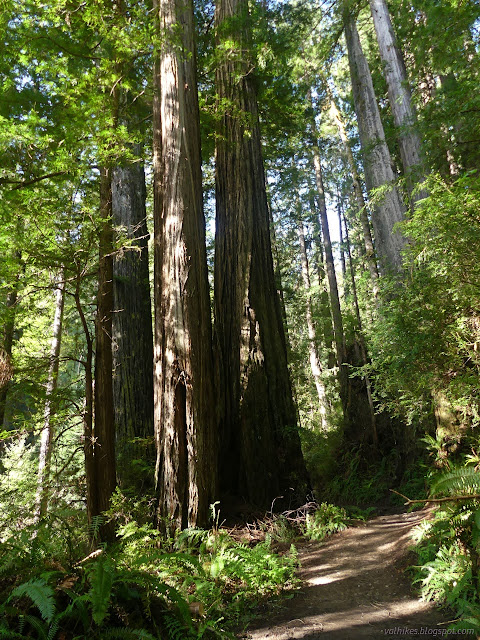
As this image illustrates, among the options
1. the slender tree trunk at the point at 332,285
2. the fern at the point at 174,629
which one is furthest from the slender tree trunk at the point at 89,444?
the slender tree trunk at the point at 332,285

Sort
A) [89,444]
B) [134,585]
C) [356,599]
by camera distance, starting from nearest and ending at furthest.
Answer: [134,585] → [356,599] → [89,444]

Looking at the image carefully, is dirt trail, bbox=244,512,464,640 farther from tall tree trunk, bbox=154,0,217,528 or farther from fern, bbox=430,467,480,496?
tall tree trunk, bbox=154,0,217,528

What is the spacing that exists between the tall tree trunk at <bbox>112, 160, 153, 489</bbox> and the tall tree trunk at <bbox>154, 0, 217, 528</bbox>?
5.70ft

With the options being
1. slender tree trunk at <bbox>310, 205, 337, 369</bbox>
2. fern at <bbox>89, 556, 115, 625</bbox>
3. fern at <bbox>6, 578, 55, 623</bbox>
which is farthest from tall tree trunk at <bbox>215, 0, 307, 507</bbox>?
slender tree trunk at <bbox>310, 205, 337, 369</bbox>

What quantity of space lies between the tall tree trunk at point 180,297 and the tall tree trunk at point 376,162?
406 cm

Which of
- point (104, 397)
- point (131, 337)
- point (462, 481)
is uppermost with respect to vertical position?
point (131, 337)

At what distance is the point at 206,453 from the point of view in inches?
204

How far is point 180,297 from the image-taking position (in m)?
5.48

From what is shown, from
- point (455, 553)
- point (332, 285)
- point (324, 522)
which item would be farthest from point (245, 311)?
point (332, 285)

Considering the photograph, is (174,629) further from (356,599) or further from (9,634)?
(356,599)

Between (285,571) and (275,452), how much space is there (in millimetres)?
2315

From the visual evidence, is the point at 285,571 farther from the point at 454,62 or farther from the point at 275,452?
the point at 454,62

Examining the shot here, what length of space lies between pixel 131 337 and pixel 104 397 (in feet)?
11.4

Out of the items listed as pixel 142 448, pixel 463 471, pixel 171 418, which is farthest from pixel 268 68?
pixel 463 471
